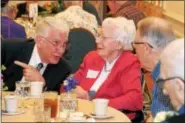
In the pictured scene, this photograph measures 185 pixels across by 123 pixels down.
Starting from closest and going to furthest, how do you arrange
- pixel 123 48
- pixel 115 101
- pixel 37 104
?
pixel 37 104 < pixel 115 101 < pixel 123 48

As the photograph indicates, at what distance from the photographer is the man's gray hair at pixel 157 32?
3.17 m

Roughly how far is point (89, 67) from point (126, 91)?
0.41m

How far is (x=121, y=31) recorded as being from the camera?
3.78 m

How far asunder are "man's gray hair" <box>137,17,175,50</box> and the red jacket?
0.43m

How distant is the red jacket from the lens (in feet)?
11.7

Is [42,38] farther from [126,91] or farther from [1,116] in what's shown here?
[1,116]

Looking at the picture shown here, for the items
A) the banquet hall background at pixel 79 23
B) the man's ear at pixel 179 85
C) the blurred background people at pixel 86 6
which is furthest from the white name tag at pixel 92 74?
the blurred background people at pixel 86 6

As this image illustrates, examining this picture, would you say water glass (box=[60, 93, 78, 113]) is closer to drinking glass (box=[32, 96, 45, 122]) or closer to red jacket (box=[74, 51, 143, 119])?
drinking glass (box=[32, 96, 45, 122])

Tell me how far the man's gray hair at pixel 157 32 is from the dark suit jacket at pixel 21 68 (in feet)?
2.51

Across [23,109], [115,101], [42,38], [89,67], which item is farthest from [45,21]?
[23,109]

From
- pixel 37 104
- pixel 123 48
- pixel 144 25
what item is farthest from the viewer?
pixel 123 48

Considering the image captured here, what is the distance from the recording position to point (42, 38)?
3.71 metres

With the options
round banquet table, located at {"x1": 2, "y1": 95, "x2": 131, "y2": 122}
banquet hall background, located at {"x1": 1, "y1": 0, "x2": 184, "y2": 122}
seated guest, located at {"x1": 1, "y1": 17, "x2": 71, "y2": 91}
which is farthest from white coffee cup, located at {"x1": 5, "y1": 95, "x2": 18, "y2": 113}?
seated guest, located at {"x1": 1, "y1": 17, "x2": 71, "y2": 91}

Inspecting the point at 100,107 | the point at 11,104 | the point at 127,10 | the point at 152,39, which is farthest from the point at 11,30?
the point at 100,107
